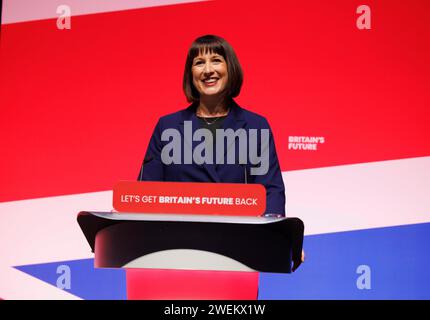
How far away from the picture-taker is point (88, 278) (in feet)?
9.83

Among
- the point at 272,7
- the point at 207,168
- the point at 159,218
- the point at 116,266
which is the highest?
the point at 272,7

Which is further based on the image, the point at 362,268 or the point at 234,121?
the point at 362,268

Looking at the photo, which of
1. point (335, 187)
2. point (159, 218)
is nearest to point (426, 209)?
point (335, 187)

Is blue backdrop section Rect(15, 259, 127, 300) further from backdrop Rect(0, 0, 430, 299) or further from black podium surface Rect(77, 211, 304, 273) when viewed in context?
black podium surface Rect(77, 211, 304, 273)

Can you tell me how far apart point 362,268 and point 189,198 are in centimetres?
163

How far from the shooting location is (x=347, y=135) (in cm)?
307

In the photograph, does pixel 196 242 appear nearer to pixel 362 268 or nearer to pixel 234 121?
pixel 234 121

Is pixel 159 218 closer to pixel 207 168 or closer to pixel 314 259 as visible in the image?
pixel 207 168

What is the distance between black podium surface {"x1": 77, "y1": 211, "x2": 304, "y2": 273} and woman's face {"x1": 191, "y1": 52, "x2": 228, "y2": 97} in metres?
1.01

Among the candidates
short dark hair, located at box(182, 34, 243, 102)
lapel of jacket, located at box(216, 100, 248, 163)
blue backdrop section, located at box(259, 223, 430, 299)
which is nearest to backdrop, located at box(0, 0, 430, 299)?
blue backdrop section, located at box(259, 223, 430, 299)

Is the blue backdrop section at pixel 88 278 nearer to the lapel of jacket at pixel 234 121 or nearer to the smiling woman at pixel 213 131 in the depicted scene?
the smiling woman at pixel 213 131

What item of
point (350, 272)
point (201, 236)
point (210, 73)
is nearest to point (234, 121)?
point (210, 73)

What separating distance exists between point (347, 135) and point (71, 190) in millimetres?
1422

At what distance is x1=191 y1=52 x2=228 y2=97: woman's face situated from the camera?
2416 millimetres
